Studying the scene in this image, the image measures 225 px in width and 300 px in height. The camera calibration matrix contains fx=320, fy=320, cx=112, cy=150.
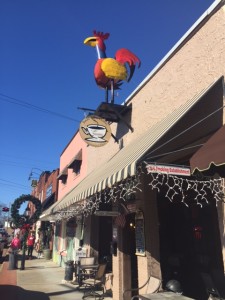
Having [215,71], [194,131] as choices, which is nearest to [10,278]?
[194,131]

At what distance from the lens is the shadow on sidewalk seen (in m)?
9.33

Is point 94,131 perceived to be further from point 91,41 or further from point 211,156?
point 211,156

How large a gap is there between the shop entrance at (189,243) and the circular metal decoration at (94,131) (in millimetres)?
2463

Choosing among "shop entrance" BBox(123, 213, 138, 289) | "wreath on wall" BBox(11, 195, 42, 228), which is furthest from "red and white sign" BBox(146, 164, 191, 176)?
"wreath on wall" BBox(11, 195, 42, 228)

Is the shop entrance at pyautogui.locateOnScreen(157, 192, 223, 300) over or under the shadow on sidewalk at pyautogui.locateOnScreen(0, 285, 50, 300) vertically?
over

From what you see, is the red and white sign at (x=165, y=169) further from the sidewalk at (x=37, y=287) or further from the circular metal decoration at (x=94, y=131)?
the sidewalk at (x=37, y=287)

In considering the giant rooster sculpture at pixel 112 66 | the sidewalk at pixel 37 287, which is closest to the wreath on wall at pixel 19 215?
the sidewalk at pixel 37 287

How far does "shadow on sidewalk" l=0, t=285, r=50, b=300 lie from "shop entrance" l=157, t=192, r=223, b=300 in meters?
3.81

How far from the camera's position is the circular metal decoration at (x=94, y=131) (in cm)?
932

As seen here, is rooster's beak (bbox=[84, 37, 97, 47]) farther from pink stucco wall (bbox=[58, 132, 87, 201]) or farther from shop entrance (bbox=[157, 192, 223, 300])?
shop entrance (bbox=[157, 192, 223, 300])

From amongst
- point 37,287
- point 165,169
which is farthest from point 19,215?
point 165,169

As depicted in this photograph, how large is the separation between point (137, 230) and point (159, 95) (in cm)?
363

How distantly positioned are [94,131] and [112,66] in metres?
2.31

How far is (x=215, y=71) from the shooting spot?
6.53 m
